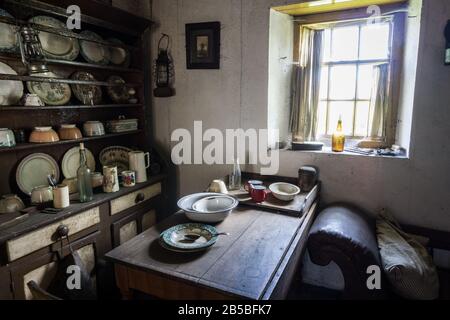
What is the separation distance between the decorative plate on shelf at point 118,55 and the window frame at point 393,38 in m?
1.31

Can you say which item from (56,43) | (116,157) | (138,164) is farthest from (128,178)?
(56,43)

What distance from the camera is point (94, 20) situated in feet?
6.16

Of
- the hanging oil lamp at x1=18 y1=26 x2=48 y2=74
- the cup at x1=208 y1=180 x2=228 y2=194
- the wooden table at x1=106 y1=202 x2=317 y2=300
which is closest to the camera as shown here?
the wooden table at x1=106 y1=202 x2=317 y2=300

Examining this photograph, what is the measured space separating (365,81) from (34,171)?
7.23ft

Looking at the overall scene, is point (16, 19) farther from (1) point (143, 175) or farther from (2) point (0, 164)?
(1) point (143, 175)

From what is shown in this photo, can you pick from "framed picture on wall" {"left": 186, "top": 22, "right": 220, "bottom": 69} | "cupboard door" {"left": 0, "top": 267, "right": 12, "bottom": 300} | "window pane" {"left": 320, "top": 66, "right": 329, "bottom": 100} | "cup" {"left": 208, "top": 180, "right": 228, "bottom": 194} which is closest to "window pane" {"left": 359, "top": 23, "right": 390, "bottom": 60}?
"window pane" {"left": 320, "top": 66, "right": 329, "bottom": 100}

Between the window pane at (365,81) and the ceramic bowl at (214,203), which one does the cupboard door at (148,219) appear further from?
the window pane at (365,81)

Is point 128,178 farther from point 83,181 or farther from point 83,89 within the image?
point 83,89

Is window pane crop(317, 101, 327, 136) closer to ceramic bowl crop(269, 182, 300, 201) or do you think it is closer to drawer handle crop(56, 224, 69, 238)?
ceramic bowl crop(269, 182, 300, 201)

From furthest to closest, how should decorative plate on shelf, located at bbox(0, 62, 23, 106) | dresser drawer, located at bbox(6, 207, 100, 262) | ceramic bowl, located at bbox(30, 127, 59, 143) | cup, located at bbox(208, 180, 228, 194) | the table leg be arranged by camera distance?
cup, located at bbox(208, 180, 228, 194), ceramic bowl, located at bbox(30, 127, 59, 143), decorative plate on shelf, located at bbox(0, 62, 23, 106), dresser drawer, located at bbox(6, 207, 100, 262), the table leg

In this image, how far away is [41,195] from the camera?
1.60 meters

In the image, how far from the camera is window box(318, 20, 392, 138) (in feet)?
6.77

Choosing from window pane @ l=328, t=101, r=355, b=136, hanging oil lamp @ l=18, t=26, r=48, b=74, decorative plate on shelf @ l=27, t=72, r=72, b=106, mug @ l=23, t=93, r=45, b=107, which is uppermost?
hanging oil lamp @ l=18, t=26, r=48, b=74

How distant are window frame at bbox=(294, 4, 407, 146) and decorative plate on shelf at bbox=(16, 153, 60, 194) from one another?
1930 mm
